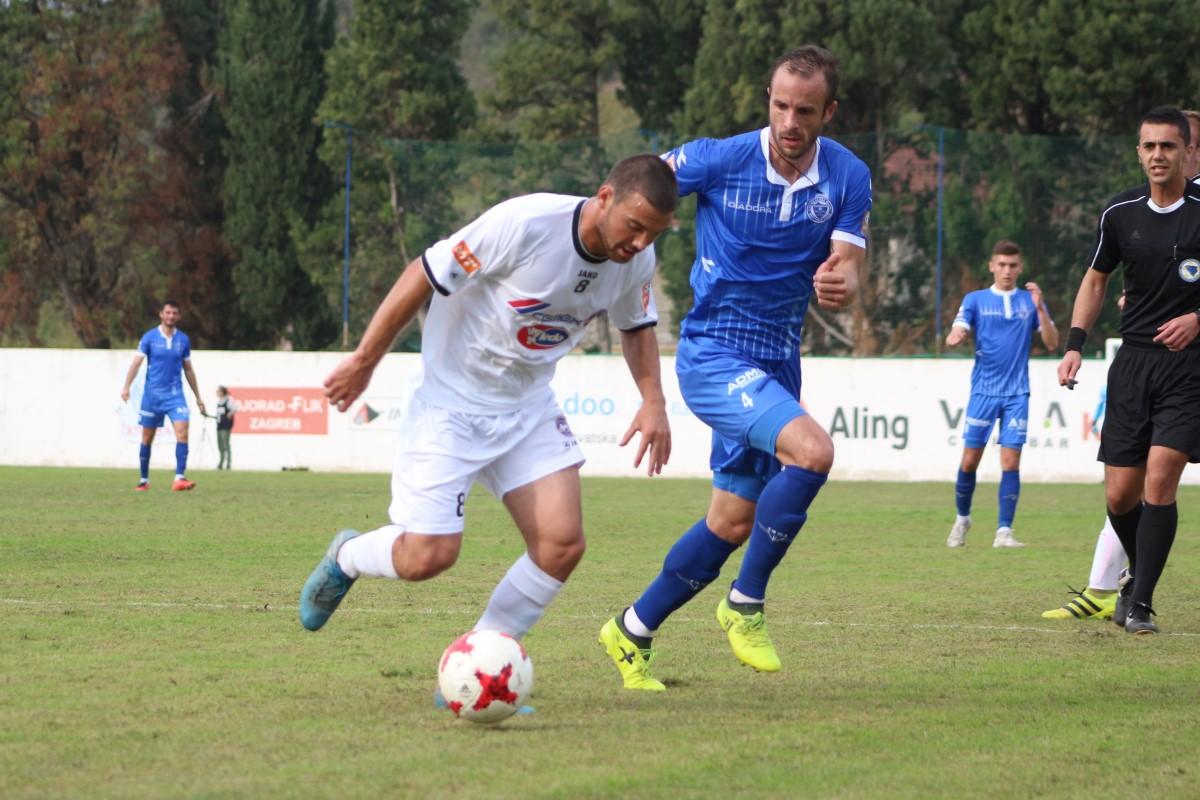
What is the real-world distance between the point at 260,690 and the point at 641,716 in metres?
1.35

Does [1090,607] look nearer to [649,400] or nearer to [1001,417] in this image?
[649,400]

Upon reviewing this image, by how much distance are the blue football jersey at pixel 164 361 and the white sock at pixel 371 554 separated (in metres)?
15.5

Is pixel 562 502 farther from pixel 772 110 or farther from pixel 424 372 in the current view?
pixel 772 110

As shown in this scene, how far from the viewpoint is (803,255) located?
698 cm

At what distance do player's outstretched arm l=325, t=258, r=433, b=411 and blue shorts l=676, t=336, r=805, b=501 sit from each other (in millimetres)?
1506

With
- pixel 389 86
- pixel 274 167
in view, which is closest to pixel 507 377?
pixel 389 86

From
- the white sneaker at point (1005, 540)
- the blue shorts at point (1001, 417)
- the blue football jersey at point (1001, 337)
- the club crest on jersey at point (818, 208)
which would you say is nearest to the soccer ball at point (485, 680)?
the club crest on jersey at point (818, 208)

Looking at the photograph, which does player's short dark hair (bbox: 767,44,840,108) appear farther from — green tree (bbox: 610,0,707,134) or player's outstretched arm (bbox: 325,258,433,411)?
green tree (bbox: 610,0,707,134)

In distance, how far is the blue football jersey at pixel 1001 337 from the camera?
14359 millimetres

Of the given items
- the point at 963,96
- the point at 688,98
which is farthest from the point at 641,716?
the point at 963,96

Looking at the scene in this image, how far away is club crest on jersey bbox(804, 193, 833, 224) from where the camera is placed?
273 inches

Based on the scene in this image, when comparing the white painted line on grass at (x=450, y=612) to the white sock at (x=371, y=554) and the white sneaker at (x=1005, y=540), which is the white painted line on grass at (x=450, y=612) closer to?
the white sock at (x=371, y=554)

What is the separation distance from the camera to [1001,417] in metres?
14.5

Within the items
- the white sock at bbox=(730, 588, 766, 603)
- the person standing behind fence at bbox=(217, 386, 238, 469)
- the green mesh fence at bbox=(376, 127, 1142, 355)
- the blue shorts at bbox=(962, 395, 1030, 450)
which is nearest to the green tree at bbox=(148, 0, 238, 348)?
the person standing behind fence at bbox=(217, 386, 238, 469)
